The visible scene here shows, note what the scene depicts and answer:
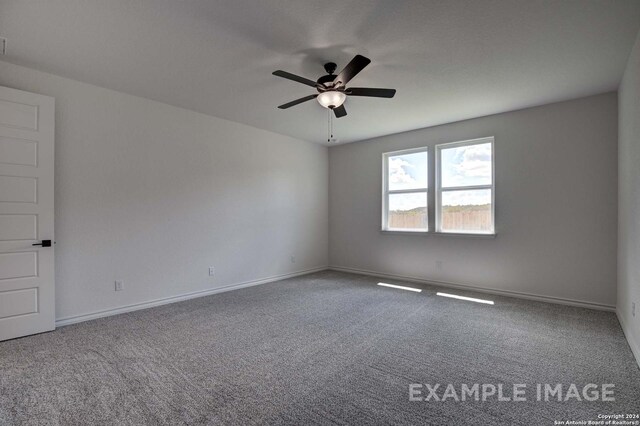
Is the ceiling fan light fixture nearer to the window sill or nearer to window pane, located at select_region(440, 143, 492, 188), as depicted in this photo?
window pane, located at select_region(440, 143, 492, 188)

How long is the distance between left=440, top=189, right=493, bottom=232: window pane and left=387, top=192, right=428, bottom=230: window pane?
34 cm

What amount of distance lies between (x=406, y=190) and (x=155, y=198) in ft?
13.0

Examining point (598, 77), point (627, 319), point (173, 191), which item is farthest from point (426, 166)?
point (173, 191)

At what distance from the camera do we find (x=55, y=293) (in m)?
3.16

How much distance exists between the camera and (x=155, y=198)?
3945mm

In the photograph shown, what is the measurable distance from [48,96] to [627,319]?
6139 mm

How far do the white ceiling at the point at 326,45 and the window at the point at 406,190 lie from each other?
5.06 feet

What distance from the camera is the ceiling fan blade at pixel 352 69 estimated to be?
7.55ft

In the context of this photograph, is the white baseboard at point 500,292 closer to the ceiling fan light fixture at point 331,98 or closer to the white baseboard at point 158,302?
the white baseboard at point 158,302

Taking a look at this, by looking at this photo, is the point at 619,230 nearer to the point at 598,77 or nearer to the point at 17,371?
the point at 598,77

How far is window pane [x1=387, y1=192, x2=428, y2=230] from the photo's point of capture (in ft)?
17.3

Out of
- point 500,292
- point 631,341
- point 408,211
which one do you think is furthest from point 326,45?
point 500,292

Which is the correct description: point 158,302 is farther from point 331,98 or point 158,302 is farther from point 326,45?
point 326,45

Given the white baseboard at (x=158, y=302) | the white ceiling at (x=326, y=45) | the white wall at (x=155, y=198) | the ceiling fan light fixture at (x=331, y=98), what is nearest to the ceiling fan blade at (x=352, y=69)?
the ceiling fan light fixture at (x=331, y=98)
